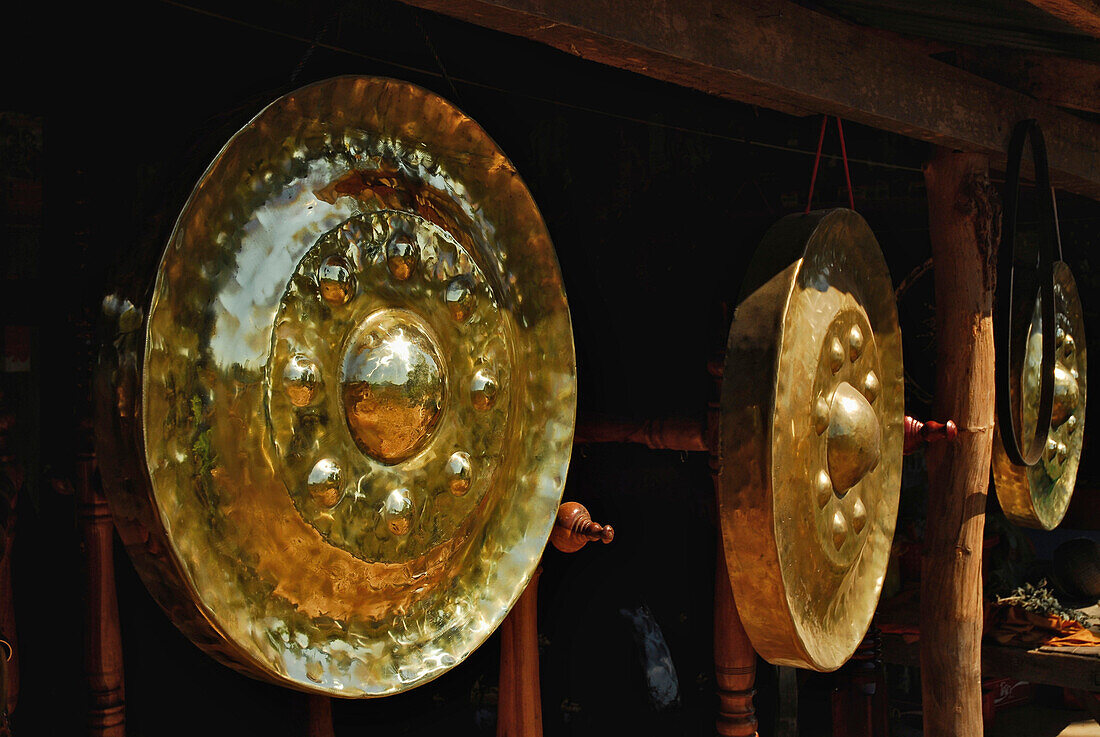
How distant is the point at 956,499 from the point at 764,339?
1165 millimetres

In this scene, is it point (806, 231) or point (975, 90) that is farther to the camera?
point (975, 90)

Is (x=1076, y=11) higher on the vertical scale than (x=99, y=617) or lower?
higher

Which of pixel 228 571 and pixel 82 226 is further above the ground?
pixel 82 226

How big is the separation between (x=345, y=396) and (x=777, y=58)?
3.35 ft

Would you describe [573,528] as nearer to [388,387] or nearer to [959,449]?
[388,387]

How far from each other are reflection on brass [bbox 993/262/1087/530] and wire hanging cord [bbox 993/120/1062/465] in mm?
36

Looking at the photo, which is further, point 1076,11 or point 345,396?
point 1076,11

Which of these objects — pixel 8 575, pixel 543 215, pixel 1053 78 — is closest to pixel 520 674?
pixel 8 575

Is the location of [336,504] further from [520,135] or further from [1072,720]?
[1072,720]

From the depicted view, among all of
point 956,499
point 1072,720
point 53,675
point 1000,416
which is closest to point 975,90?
point 1000,416

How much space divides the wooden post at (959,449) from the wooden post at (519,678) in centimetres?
130

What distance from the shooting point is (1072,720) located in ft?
16.5

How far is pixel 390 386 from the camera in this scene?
1491mm

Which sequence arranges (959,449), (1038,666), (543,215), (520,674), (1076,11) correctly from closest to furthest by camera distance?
(520,674), (1076,11), (543,215), (959,449), (1038,666)
